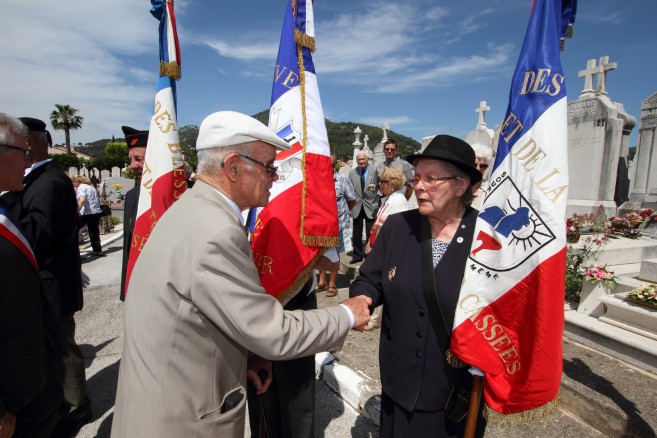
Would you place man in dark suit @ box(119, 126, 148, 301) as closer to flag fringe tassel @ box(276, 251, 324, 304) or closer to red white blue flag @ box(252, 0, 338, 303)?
red white blue flag @ box(252, 0, 338, 303)

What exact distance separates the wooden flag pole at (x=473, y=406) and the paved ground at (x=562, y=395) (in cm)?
126

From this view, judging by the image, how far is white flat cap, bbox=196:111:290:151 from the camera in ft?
5.42

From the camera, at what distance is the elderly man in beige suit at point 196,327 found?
135 centimetres

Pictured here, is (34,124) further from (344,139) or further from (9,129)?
(344,139)

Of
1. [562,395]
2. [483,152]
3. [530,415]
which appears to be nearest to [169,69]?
[483,152]

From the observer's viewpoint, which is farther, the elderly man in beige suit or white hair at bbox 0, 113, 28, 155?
white hair at bbox 0, 113, 28, 155

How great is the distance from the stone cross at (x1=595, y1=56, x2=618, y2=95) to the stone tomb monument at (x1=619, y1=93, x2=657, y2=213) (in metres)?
1.39

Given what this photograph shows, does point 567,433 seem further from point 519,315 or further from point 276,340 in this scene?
point 276,340

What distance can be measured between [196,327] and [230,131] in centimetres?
86

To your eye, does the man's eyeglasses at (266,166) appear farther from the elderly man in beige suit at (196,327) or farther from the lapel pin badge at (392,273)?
the lapel pin badge at (392,273)

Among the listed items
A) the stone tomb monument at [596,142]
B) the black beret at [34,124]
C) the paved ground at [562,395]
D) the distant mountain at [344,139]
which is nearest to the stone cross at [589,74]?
the stone tomb monument at [596,142]

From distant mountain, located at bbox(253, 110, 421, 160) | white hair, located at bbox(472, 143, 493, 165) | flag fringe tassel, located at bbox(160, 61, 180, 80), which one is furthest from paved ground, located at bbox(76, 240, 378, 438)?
distant mountain, located at bbox(253, 110, 421, 160)

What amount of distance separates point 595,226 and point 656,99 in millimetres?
5546

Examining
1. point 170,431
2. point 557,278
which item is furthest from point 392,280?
point 170,431
